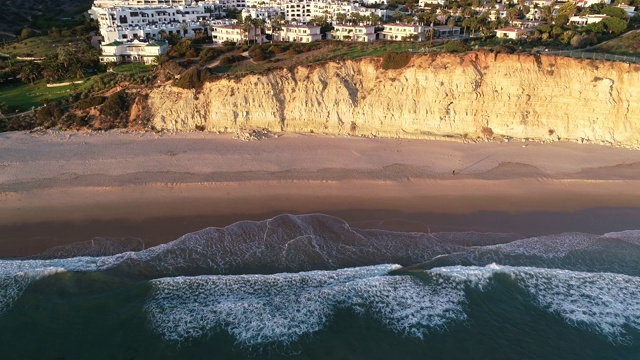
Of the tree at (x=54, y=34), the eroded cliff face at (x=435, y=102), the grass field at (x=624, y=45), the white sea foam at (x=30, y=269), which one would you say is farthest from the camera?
the tree at (x=54, y=34)

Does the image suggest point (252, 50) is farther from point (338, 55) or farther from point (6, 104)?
point (6, 104)

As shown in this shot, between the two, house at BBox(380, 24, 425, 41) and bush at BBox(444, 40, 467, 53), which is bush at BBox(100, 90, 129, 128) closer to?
bush at BBox(444, 40, 467, 53)

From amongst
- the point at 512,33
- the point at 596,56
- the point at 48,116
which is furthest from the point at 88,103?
the point at 512,33

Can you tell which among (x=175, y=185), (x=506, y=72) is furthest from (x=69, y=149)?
(x=506, y=72)

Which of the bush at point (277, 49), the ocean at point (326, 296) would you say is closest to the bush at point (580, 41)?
the ocean at point (326, 296)

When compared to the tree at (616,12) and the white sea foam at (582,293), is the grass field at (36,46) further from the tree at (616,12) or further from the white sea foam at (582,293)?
the tree at (616,12)

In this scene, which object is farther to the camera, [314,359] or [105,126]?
[105,126]

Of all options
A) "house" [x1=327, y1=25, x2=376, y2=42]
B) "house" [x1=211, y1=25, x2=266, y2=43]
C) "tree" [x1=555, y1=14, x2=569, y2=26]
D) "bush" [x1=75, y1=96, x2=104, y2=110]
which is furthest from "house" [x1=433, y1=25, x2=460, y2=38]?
"bush" [x1=75, y1=96, x2=104, y2=110]
